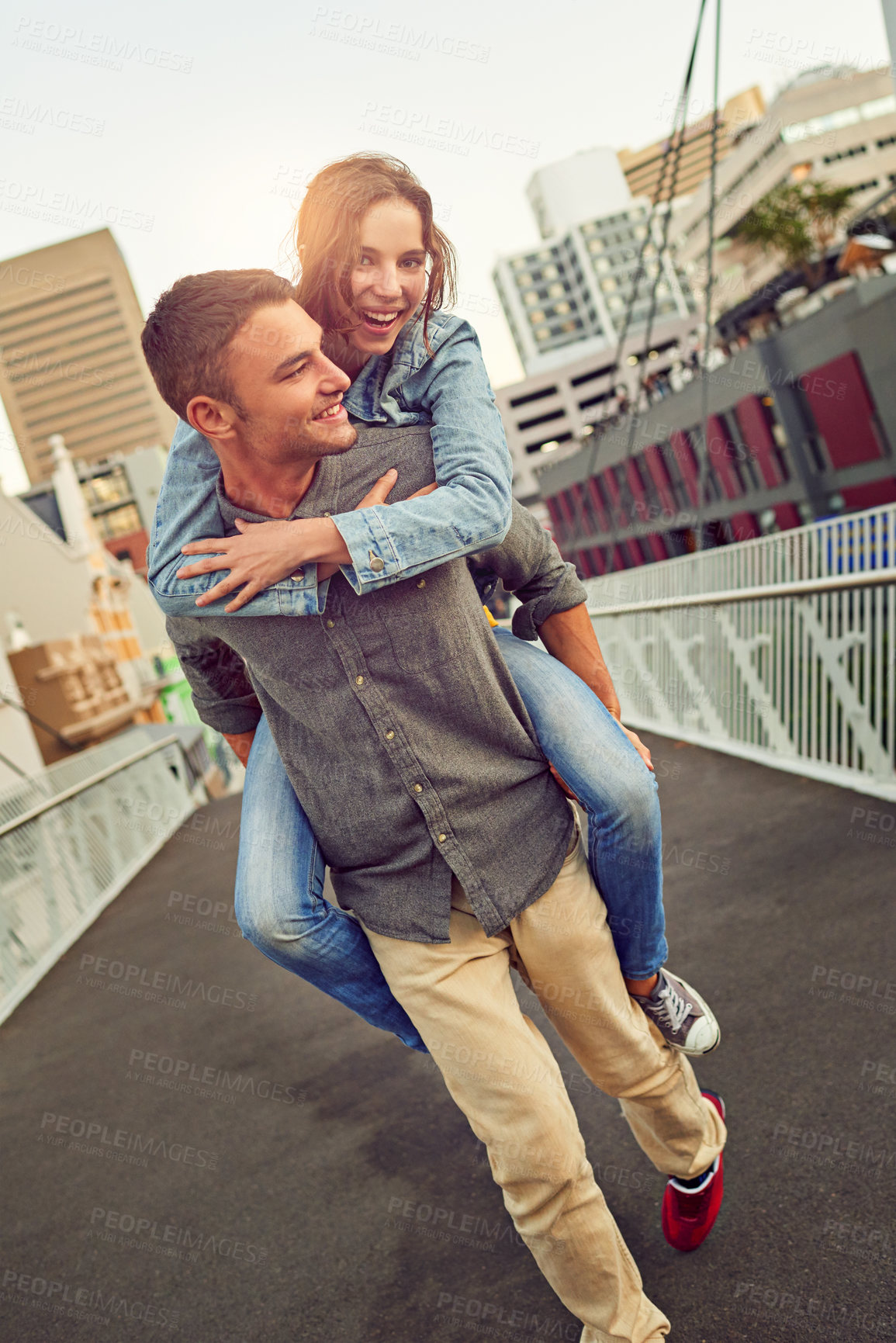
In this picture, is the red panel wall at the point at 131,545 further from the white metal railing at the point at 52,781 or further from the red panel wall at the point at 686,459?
the white metal railing at the point at 52,781

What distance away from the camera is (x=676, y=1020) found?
204cm

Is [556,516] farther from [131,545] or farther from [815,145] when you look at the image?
[131,545]

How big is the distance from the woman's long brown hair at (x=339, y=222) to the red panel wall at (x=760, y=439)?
2734cm

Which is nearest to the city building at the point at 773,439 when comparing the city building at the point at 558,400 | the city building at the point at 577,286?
the city building at the point at 558,400

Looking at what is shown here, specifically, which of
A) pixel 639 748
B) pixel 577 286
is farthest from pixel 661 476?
pixel 577 286

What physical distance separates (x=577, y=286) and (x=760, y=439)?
380 ft

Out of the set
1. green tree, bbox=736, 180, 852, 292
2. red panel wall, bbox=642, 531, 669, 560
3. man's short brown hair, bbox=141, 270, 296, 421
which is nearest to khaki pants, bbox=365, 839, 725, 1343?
man's short brown hair, bbox=141, 270, 296, 421

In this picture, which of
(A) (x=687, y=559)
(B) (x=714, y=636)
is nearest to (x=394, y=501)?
(B) (x=714, y=636)

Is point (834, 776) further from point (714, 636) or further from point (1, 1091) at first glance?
point (1, 1091)

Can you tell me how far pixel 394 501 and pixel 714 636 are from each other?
5967 mm

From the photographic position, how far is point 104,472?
9125 centimetres

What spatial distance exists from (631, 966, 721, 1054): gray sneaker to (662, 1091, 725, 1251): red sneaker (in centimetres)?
19

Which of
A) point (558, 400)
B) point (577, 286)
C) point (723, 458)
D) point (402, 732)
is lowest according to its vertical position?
point (402, 732)

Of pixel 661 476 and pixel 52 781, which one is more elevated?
pixel 661 476
